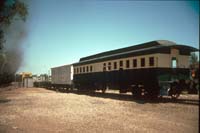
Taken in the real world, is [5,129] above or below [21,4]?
below

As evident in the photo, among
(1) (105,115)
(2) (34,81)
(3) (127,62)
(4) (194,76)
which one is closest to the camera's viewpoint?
(4) (194,76)

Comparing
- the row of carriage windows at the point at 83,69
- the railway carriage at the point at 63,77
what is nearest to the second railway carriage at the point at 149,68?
the row of carriage windows at the point at 83,69

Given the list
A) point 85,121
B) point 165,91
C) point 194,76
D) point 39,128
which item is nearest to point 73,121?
point 85,121

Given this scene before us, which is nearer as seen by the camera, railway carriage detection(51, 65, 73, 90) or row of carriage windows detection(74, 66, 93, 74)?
row of carriage windows detection(74, 66, 93, 74)

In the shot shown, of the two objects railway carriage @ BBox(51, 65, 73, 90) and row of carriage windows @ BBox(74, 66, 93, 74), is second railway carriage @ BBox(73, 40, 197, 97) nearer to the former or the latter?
row of carriage windows @ BBox(74, 66, 93, 74)

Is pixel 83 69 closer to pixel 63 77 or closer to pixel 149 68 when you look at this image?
pixel 63 77

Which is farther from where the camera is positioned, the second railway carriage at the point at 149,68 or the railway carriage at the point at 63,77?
the railway carriage at the point at 63,77

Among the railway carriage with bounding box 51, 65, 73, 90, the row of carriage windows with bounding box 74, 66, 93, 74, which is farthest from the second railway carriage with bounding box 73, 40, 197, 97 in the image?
the railway carriage with bounding box 51, 65, 73, 90

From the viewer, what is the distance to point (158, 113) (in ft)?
33.8

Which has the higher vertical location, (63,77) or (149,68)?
(149,68)

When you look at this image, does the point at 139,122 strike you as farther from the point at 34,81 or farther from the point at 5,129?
the point at 34,81

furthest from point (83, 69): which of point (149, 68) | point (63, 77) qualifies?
point (149, 68)

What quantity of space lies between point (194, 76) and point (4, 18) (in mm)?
14247

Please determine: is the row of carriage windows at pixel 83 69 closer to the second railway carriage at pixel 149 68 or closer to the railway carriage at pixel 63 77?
the railway carriage at pixel 63 77
